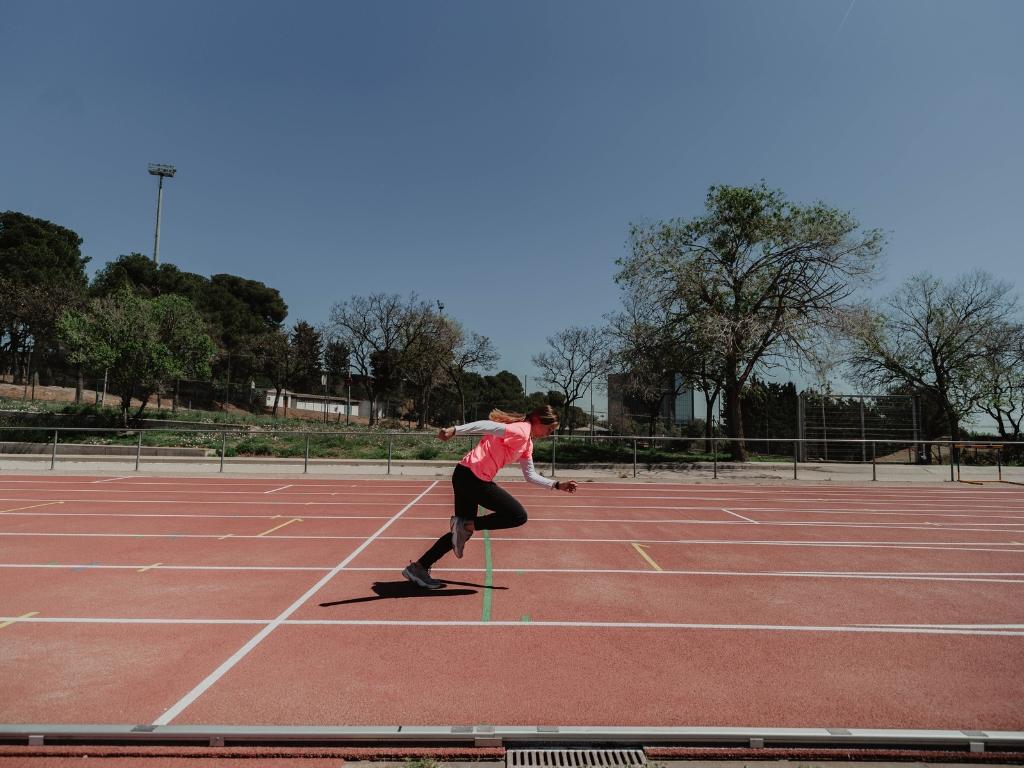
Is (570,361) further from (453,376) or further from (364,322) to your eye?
(364,322)

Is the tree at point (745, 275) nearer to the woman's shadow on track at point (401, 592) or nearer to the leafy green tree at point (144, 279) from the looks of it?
the woman's shadow on track at point (401, 592)

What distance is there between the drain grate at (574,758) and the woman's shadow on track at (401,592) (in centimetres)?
282

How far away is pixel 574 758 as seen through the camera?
2.87 meters

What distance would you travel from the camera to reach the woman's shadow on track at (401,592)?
5.45m

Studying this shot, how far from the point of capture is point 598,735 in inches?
116

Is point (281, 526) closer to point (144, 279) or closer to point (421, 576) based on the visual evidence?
point (421, 576)

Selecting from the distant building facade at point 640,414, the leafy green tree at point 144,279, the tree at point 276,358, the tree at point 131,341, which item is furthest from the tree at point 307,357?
the distant building facade at point 640,414

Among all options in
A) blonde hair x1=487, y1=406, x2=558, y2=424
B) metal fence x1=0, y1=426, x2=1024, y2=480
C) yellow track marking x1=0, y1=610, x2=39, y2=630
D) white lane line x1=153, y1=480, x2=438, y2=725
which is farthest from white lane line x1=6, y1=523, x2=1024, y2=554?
metal fence x1=0, y1=426, x2=1024, y2=480

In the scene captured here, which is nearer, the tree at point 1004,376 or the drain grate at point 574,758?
the drain grate at point 574,758

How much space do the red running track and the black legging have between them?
55 centimetres

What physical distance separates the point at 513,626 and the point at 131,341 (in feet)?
101

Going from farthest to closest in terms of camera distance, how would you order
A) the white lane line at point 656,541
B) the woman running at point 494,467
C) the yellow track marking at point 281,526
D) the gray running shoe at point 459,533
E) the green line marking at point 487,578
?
the yellow track marking at point 281,526 → the white lane line at point 656,541 → the gray running shoe at point 459,533 → the woman running at point 494,467 → the green line marking at point 487,578

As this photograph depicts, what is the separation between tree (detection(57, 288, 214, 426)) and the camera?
1113 inches

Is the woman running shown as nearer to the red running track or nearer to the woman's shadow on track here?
the woman's shadow on track
